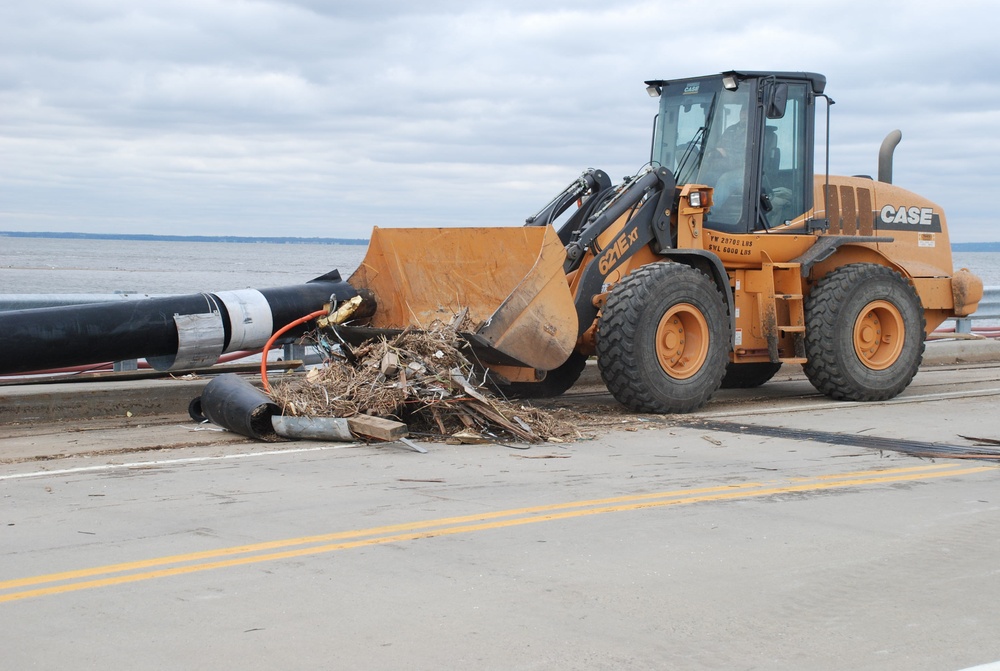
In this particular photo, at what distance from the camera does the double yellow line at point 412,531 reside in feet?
17.0

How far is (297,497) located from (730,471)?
2.91m

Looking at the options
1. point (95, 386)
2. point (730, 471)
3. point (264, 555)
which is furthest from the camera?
point (95, 386)

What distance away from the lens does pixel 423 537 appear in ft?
19.6

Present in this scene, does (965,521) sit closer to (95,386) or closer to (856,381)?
(856,381)

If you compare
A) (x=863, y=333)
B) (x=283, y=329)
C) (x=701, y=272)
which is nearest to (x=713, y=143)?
(x=701, y=272)

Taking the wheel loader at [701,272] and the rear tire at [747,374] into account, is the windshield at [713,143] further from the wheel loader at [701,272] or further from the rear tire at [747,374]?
the rear tire at [747,374]

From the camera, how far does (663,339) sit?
10805 mm

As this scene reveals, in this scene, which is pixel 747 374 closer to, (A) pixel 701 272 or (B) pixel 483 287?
(A) pixel 701 272

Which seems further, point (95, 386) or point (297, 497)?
point (95, 386)

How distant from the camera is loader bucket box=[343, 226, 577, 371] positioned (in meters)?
9.76

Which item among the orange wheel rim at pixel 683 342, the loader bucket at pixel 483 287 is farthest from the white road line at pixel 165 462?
the orange wheel rim at pixel 683 342

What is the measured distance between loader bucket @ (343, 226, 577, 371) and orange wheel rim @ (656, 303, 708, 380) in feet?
3.72

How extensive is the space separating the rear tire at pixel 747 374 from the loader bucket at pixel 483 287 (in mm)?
4138

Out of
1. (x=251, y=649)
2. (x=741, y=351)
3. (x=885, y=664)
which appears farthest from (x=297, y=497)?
(x=741, y=351)
